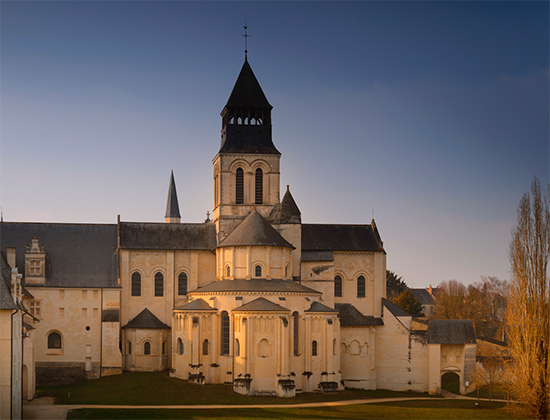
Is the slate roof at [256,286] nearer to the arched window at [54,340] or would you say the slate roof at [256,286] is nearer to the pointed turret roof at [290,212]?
the pointed turret roof at [290,212]

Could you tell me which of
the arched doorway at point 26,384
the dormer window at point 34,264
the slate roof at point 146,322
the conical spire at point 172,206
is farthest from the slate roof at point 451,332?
the conical spire at point 172,206

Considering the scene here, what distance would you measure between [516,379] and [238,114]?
3989 centimetres

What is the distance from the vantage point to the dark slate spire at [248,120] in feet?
220

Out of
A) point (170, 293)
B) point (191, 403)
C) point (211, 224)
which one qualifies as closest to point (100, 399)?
point (191, 403)

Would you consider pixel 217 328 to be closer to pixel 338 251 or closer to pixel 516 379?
pixel 338 251

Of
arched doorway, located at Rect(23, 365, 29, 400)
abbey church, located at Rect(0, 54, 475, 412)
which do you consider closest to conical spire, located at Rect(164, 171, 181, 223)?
abbey church, located at Rect(0, 54, 475, 412)

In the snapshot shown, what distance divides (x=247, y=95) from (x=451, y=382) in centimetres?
3732

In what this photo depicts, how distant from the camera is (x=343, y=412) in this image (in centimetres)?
4625

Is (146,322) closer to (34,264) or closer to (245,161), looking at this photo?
(34,264)

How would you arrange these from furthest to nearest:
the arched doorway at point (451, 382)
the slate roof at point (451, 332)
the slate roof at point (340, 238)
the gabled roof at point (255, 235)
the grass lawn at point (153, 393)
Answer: the slate roof at point (340, 238) < the arched doorway at point (451, 382) < the slate roof at point (451, 332) < the gabled roof at point (255, 235) < the grass lawn at point (153, 393)

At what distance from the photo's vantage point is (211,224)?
67.0 metres

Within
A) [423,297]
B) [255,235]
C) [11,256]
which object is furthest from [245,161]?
[423,297]

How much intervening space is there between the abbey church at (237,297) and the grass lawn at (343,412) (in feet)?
21.4

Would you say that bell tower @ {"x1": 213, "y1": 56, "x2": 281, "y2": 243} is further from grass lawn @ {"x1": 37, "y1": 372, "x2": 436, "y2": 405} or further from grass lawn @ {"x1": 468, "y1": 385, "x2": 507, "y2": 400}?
grass lawn @ {"x1": 468, "y1": 385, "x2": 507, "y2": 400}
